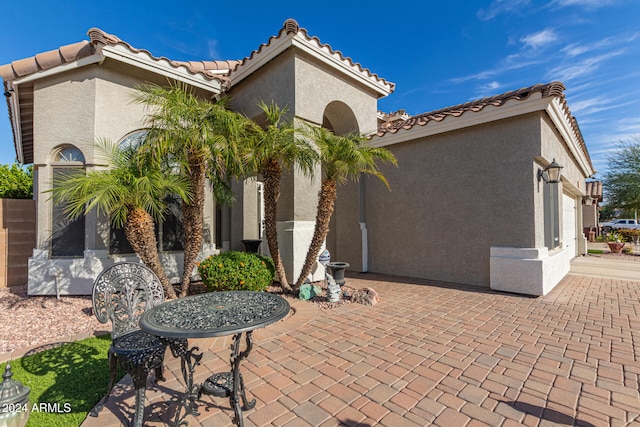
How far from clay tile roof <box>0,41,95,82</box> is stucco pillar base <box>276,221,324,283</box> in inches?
287

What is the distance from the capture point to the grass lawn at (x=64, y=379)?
10.5ft

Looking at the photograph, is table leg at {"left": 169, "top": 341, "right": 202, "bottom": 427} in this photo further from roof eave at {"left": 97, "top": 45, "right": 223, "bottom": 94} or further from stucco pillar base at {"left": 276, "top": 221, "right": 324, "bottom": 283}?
roof eave at {"left": 97, "top": 45, "right": 223, "bottom": 94}

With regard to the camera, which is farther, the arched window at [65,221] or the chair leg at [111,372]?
the arched window at [65,221]

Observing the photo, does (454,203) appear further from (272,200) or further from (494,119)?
(272,200)

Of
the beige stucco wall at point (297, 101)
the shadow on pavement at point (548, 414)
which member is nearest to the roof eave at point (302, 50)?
the beige stucco wall at point (297, 101)

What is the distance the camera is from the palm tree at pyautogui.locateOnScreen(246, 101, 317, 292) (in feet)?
22.9

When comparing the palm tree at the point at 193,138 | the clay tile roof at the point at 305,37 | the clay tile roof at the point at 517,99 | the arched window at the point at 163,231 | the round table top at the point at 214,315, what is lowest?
the round table top at the point at 214,315

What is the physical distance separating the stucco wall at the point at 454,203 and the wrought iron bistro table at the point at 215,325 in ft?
23.4

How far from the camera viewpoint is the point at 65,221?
8070mm

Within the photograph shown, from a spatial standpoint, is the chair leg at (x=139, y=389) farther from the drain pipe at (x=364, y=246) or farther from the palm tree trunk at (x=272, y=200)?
the drain pipe at (x=364, y=246)

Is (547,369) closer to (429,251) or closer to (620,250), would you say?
(429,251)

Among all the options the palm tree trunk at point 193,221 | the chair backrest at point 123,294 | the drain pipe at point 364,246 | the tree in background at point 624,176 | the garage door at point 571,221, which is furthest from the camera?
the tree in background at point 624,176

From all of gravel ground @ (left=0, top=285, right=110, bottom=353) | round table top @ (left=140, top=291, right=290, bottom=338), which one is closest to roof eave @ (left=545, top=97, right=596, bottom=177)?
round table top @ (left=140, top=291, right=290, bottom=338)

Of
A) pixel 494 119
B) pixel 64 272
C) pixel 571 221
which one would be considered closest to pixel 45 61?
pixel 64 272
